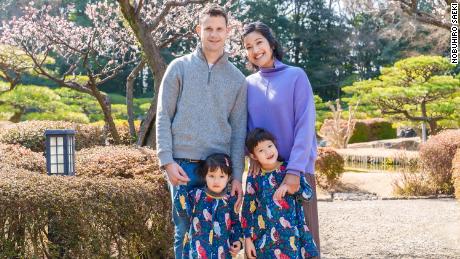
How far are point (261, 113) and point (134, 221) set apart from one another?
119cm

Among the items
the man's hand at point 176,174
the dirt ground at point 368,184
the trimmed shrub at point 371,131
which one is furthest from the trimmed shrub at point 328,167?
the trimmed shrub at point 371,131

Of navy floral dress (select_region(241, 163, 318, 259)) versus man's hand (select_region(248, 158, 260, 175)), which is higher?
man's hand (select_region(248, 158, 260, 175))

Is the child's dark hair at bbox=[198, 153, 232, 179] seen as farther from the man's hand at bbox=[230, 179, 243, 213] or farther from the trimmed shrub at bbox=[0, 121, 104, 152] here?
the trimmed shrub at bbox=[0, 121, 104, 152]

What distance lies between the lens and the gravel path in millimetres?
5004

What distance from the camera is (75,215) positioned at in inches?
112

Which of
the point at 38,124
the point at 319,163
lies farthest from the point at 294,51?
the point at 38,124

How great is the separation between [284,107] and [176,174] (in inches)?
21.0

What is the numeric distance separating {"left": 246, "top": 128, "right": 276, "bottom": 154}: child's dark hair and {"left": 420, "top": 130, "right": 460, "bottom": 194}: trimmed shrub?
6648 mm

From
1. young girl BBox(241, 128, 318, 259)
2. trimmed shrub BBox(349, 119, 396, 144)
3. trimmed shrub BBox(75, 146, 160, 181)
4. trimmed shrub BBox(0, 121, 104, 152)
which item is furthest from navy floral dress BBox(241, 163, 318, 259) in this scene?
trimmed shrub BBox(349, 119, 396, 144)

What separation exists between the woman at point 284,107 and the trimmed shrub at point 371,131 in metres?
16.4

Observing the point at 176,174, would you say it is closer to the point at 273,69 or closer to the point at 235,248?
the point at 235,248

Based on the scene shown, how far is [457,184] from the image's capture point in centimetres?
598

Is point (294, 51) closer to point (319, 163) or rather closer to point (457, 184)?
point (319, 163)

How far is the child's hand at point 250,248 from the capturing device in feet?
8.08
